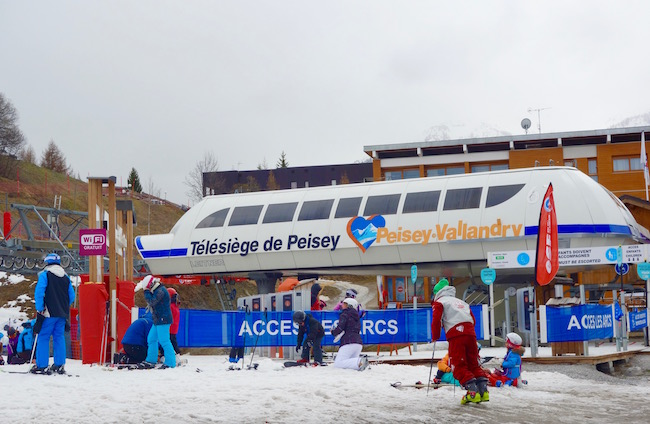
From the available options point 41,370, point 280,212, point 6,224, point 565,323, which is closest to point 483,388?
point 41,370

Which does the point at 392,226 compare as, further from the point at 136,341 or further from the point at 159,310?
the point at 159,310

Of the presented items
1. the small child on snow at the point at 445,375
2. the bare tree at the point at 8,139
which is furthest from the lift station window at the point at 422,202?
the bare tree at the point at 8,139

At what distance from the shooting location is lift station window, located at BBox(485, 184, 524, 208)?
29.4m

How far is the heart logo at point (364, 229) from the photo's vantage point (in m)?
31.2

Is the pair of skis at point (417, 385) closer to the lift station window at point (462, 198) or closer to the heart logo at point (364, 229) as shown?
the lift station window at point (462, 198)

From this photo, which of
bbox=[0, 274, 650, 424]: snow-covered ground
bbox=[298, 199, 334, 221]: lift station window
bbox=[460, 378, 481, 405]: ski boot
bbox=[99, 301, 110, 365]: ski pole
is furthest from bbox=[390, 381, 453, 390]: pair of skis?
bbox=[298, 199, 334, 221]: lift station window

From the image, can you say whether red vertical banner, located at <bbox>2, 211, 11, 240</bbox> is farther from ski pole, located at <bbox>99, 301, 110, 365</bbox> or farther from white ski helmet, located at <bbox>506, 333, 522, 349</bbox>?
white ski helmet, located at <bbox>506, 333, 522, 349</bbox>

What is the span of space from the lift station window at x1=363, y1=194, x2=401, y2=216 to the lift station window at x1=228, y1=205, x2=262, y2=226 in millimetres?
4527

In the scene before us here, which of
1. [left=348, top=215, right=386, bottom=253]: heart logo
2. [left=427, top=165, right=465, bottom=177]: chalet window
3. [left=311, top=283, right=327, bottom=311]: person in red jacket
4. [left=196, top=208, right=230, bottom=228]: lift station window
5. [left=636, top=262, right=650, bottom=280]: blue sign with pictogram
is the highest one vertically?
[left=427, top=165, right=465, bottom=177]: chalet window

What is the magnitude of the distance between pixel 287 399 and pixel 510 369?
150 inches

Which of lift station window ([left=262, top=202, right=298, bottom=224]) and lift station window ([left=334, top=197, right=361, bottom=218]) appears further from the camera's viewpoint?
lift station window ([left=262, top=202, right=298, bottom=224])

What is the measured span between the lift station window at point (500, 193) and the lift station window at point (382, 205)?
137 inches

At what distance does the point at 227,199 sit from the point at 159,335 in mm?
19978

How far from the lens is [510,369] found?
13.0m
